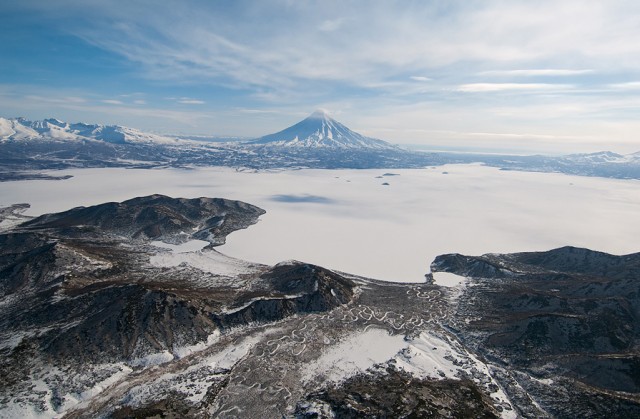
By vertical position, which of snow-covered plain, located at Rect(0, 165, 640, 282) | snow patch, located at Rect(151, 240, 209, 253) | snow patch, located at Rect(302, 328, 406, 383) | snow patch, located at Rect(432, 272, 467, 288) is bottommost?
snow patch, located at Rect(302, 328, 406, 383)

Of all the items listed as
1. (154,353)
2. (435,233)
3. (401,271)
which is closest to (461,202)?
(435,233)

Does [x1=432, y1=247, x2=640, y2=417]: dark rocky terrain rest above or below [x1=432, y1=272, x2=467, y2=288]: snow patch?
above

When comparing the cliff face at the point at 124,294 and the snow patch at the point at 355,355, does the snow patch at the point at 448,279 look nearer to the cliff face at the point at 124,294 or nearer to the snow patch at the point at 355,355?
the cliff face at the point at 124,294

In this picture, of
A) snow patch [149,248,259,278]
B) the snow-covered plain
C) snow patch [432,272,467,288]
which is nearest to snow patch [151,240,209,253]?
snow patch [149,248,259,278]

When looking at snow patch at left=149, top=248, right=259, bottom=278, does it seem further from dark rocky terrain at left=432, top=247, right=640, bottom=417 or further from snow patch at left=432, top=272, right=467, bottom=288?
dark rocky terrain at left=432, top=247, right=640, bottom=417

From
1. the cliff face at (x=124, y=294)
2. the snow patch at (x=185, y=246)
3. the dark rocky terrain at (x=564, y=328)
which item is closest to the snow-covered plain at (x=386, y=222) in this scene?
the snow patch at (x=185, y=246)

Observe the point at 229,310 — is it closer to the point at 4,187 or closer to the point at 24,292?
the point at 24,292
